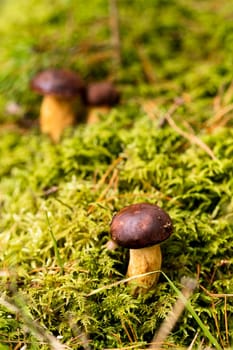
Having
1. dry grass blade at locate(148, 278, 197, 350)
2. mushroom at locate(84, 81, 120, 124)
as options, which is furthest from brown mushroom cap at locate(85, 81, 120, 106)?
dry grass blade at locate(148, 278, 197, 350)

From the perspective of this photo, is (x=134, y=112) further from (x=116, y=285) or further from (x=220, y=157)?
(x=116, y=285)

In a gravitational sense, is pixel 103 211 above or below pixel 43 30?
below

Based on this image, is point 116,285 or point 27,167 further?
point 27,167

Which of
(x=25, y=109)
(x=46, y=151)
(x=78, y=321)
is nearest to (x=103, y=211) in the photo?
(x=78, y=321)

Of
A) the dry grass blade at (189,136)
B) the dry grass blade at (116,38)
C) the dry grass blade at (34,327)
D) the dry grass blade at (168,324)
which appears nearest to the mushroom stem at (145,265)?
the dry grass blade at (168,324)

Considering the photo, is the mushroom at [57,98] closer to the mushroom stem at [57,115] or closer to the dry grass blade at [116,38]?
the mushroom stem at [57,115]

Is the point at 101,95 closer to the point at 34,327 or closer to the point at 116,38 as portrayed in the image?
the point at 116,38

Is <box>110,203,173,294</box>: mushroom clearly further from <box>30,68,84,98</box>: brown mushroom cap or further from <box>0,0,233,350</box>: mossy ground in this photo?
<box>30,68,84,98</box>: brown mushroom cap
